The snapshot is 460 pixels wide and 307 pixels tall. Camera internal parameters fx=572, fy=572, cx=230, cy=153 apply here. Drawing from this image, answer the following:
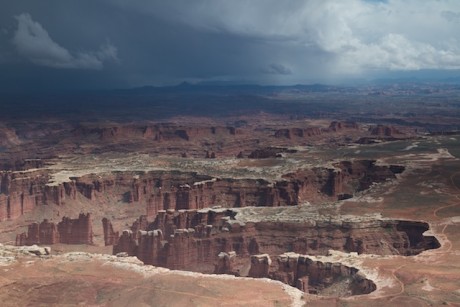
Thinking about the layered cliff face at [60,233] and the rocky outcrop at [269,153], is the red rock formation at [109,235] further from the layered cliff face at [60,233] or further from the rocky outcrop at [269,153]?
the rocky outcrop at [269,153]

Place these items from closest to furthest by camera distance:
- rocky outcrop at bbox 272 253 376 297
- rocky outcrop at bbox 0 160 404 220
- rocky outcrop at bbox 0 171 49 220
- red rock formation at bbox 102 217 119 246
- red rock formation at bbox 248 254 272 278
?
rocky outcrop at bbox 272 253 376 297, red rock formation at bbox 248 254 272 278, red rock formation at bbox 102 217 119 246, rocky outcrop at bbox 0 171 49 220, rocky outcrop at bbox 0 160 404 220

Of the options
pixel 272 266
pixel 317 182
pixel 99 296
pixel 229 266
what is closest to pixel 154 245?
pixel 229 266

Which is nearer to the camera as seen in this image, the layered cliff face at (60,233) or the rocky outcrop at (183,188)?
the layered cliff face at (60,233)

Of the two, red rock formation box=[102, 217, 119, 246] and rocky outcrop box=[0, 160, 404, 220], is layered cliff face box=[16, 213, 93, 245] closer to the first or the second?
red rock formation box=[102, 217, 119, 246]

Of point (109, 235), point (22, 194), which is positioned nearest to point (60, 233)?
point (109, 235)

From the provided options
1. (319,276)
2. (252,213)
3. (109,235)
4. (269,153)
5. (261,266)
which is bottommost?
(109,235)

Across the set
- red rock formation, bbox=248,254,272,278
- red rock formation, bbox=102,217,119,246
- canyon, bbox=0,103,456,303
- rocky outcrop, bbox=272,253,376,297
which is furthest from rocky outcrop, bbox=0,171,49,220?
rocky outcrop, bbox=272,253,376,297

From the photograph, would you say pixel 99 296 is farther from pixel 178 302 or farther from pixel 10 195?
pixel 10 195

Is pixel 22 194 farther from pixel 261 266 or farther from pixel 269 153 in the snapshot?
pixel 269 153

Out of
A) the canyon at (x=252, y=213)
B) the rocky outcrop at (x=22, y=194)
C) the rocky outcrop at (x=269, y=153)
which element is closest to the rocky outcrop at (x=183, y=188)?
the rocky outcrop at (x=22, y=194)
